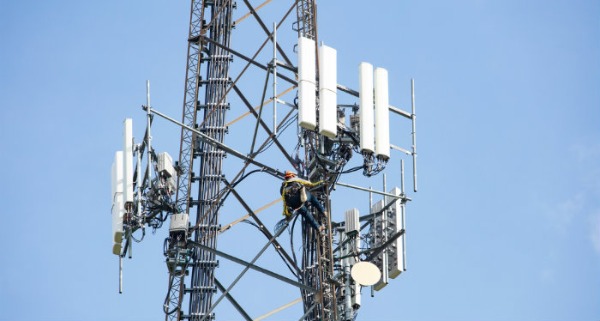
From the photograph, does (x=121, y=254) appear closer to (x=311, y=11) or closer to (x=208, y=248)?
(x=208, y=248)

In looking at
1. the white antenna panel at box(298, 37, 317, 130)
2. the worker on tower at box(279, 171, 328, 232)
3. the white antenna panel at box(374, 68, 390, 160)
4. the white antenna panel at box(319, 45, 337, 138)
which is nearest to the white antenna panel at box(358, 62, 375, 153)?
the white antenna panel at box(374, 68, 390, 160)

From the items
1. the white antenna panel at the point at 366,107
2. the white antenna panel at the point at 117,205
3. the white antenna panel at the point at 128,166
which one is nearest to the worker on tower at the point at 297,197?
the white antenna panel at the point at 366,107

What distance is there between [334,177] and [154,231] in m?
5.60

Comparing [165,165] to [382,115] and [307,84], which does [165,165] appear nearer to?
[307,84]

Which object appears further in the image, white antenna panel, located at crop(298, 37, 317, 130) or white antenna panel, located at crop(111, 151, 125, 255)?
white antenna panel, located at crop(111, 151, 125, 255)

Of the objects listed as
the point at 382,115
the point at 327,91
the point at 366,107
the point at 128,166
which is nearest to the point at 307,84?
the point at 327,91

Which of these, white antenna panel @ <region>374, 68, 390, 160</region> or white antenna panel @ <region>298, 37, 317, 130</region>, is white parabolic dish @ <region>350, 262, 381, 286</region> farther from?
white antenna panel @ <region>298, 37, 317, 130</region>

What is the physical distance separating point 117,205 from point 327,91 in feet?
23.3

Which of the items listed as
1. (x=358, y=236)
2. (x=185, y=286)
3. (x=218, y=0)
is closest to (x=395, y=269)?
(x=358, y=236)

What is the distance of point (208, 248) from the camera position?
74438 mm

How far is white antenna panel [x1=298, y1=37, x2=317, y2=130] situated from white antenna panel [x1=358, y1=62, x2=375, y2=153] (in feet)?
5.04

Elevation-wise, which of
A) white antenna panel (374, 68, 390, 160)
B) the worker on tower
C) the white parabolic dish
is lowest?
the white parabolic dish

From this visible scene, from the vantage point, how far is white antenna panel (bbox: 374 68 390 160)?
245ft

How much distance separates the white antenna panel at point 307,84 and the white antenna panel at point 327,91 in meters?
0.21
